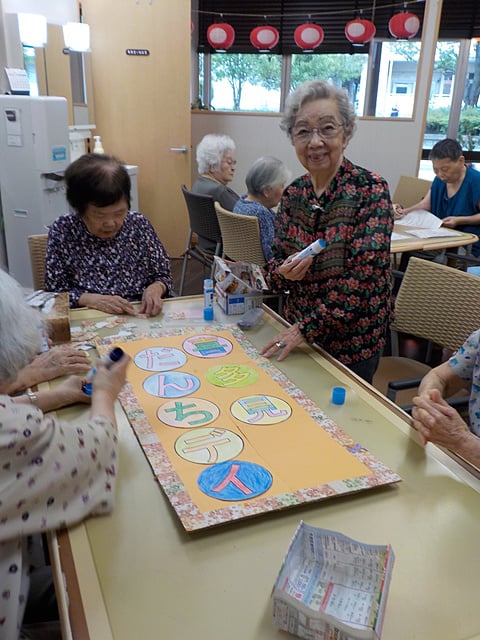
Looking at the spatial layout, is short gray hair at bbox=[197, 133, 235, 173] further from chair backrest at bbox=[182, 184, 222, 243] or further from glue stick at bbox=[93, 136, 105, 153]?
glue stick at bbox=[93, 136, 105, 153]

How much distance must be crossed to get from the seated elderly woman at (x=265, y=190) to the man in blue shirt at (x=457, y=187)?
1248mm

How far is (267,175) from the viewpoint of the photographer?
312 centimetres

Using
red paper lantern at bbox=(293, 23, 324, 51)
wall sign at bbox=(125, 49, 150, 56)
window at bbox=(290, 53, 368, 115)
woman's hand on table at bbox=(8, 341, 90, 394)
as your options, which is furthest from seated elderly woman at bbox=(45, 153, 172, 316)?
window at bbox=(290, 53, 368, 115)

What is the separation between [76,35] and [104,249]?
11.4 ft

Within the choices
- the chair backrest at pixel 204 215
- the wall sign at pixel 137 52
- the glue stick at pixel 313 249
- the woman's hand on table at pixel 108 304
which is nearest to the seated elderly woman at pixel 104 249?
the woman's hand on table at pixel 108 304

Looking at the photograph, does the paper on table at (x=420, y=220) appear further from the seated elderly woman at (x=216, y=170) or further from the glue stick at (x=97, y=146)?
the glue stick at (x=97, y=146)

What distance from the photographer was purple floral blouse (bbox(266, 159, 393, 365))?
5.10ft

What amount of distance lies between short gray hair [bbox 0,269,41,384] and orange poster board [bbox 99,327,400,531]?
1.04 feet

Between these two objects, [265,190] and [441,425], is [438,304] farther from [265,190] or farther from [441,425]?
[265,190]

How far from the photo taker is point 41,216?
3959 mm

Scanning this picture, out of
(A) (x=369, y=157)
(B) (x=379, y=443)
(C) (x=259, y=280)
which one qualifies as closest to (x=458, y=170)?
(A) (x=369, y=157)

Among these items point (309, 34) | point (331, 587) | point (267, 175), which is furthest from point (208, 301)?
point (309, 34)

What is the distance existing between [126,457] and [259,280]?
90 cm

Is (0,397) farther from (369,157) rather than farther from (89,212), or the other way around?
(369,157)
